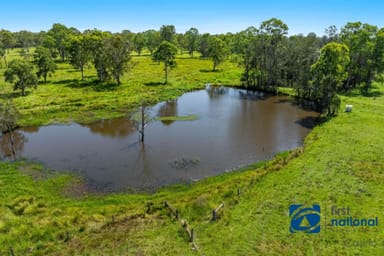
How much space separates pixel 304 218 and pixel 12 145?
96.1 ft

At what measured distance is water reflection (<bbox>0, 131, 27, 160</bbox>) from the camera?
Result: 2914 cm

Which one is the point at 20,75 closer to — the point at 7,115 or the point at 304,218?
the point at 7,115

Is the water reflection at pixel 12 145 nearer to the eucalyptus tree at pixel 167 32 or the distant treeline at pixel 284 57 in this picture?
the distant treeline at pixel 284 57

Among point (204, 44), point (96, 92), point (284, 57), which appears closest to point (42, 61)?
point (96, 92)

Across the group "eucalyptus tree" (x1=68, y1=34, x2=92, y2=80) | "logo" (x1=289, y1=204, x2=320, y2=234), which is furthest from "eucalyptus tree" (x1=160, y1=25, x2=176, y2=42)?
"logo" (x1=289, y1=204, x2=320, y2=234)

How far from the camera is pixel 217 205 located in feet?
62.2

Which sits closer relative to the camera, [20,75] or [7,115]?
[7,115]

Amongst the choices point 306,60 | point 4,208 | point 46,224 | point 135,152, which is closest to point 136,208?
point 46,224

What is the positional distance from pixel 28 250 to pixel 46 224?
2.31m

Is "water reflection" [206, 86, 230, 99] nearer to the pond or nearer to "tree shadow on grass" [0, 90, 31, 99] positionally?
the pond

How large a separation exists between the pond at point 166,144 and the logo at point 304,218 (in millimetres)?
8849

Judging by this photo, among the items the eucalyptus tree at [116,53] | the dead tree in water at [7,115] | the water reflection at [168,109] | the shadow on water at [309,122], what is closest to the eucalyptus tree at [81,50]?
the eucalyptus tree at [116,53]

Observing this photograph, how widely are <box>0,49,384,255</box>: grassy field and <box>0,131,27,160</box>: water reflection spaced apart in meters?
3.09

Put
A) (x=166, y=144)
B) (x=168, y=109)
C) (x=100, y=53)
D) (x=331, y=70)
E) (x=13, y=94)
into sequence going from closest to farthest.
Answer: (x=166, y=144) → (x=331, y=70) → (x=168, y=109) → (x=13, y=94) → (x=100, y=53)
